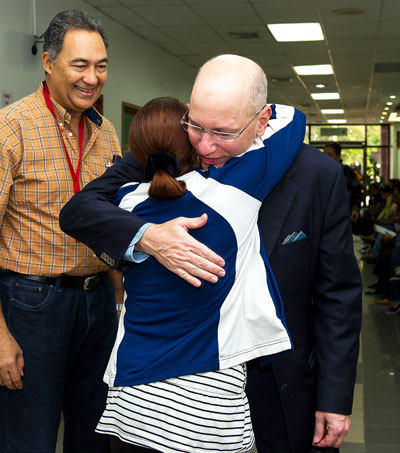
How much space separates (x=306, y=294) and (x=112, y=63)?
6.66 meters

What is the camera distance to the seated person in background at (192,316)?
1279 millimetres

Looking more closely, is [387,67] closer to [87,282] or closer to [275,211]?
[87,282]

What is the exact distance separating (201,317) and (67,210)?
1.32ft

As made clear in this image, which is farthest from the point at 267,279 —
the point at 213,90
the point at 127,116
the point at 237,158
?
the point at 127,116

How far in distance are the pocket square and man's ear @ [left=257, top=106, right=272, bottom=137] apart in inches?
9.1

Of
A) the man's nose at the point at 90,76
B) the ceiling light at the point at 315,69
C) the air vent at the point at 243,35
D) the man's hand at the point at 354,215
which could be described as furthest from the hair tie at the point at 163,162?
the ceiling light at the point at 315,69

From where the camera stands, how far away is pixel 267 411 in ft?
5.00

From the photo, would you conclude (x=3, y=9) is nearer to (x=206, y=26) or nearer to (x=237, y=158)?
(x=206, y=26)

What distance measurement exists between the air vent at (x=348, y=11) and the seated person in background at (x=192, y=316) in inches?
258

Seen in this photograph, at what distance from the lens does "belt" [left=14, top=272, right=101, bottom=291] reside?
197 cm

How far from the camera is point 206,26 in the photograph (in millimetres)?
8234

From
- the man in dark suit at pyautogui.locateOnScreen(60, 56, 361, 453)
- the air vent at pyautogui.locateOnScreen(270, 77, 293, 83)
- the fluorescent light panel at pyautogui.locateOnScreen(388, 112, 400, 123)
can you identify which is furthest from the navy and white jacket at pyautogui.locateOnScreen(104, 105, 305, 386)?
the fluorescent light panel at pyautogui.locateOnScreen(388, 112, 400, 123)

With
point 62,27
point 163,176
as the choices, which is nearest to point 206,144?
point 163,176

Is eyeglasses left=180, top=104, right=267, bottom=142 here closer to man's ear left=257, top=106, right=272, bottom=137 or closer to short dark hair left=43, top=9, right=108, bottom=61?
man's ear left=257, top=106, right=272, bottom=137
